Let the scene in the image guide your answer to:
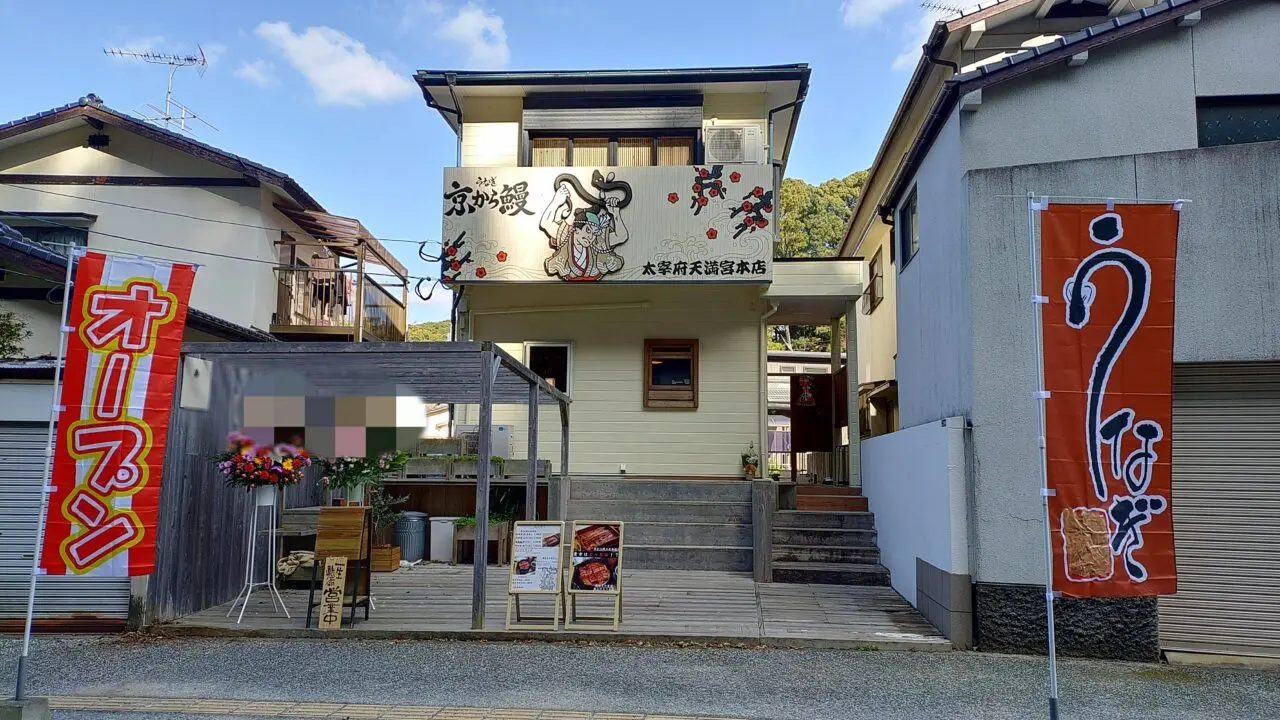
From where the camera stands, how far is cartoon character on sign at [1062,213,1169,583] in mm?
5273

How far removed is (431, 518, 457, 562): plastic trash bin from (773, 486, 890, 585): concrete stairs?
4645 mm

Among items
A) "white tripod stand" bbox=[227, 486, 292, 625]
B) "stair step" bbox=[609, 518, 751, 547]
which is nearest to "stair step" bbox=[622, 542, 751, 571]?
"stair step" bbox=[609, 518, 751, 547]

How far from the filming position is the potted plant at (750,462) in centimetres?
1313

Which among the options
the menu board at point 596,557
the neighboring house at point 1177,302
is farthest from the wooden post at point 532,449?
the neighboring house at point 1177,302

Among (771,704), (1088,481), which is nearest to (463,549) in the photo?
(771,704)

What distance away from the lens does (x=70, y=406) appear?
5.98 meters

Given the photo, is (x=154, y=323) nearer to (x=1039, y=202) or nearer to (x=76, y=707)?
(x=76, y=707)

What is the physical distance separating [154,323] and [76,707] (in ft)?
8.84

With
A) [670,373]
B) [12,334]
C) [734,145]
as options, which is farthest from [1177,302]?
[12,334]

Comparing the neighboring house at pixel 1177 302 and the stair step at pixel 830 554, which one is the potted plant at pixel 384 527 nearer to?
the stair step at pixel 830 554

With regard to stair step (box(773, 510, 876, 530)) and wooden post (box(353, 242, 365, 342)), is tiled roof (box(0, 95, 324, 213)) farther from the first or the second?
stair step (box(773, 510, 876, 530))

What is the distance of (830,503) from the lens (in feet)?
38.7

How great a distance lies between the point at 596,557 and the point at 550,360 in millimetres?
6299

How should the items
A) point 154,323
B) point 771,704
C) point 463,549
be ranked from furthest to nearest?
point 463,549, point 154,323, point 771,704
